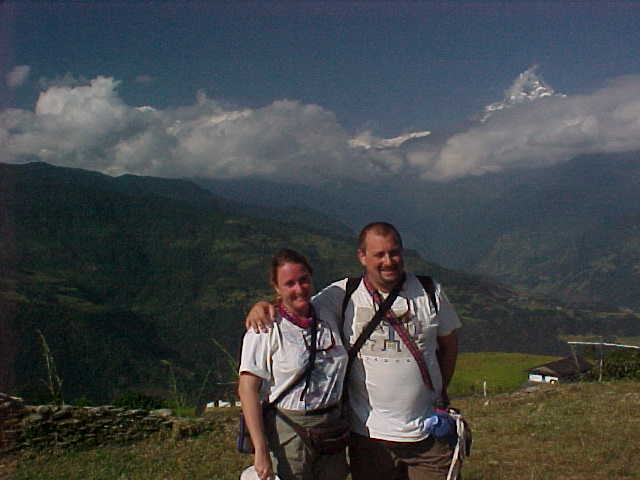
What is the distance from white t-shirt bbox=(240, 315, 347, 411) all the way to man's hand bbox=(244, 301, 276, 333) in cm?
3

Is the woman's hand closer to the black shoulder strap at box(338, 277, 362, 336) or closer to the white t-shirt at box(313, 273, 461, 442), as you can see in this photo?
the white t-shirt at box(313, 273, 461, 442)

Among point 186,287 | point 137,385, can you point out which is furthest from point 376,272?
point 186,287

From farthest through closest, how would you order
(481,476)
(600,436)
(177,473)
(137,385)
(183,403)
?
(137,385) < (183,403) < (600,436) < (177,473) < (481,476)

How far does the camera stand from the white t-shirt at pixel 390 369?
3.81m

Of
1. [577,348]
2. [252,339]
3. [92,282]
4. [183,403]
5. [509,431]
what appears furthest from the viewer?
[92,282]

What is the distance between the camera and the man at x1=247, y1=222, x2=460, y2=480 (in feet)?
12.5

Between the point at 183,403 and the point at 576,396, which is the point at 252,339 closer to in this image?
the point at 183,403

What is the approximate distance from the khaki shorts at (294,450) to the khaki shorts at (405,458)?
343mm

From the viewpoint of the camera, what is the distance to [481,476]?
272 inches

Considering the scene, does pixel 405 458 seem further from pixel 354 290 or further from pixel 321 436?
pixel 354 290

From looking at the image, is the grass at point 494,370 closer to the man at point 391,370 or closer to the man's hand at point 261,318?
the man at point 391,370

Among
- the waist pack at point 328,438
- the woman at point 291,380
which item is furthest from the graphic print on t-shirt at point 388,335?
the waist pack at point 328,438

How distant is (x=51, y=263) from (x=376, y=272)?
201 metres

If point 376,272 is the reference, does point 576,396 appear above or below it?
below
